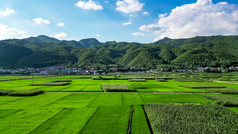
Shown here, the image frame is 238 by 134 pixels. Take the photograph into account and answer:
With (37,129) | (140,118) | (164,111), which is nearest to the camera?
(37,129)

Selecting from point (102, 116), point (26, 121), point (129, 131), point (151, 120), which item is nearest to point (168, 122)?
point (151, 120)

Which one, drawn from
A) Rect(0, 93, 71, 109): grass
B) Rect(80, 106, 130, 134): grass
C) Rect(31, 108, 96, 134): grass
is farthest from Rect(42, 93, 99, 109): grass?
Rect(80, 106, 130, 134): grass

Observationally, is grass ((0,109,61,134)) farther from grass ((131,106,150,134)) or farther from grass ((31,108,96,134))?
grass ((131,106,150,134))

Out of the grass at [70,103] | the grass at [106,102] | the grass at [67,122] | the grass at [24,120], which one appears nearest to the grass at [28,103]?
the grass at [70,103]

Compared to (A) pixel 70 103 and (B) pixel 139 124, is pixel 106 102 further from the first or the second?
(B) pixel 139 124

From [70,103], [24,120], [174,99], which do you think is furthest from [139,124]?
[174,99]

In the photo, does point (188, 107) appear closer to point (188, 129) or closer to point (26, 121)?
point (188, 129)
